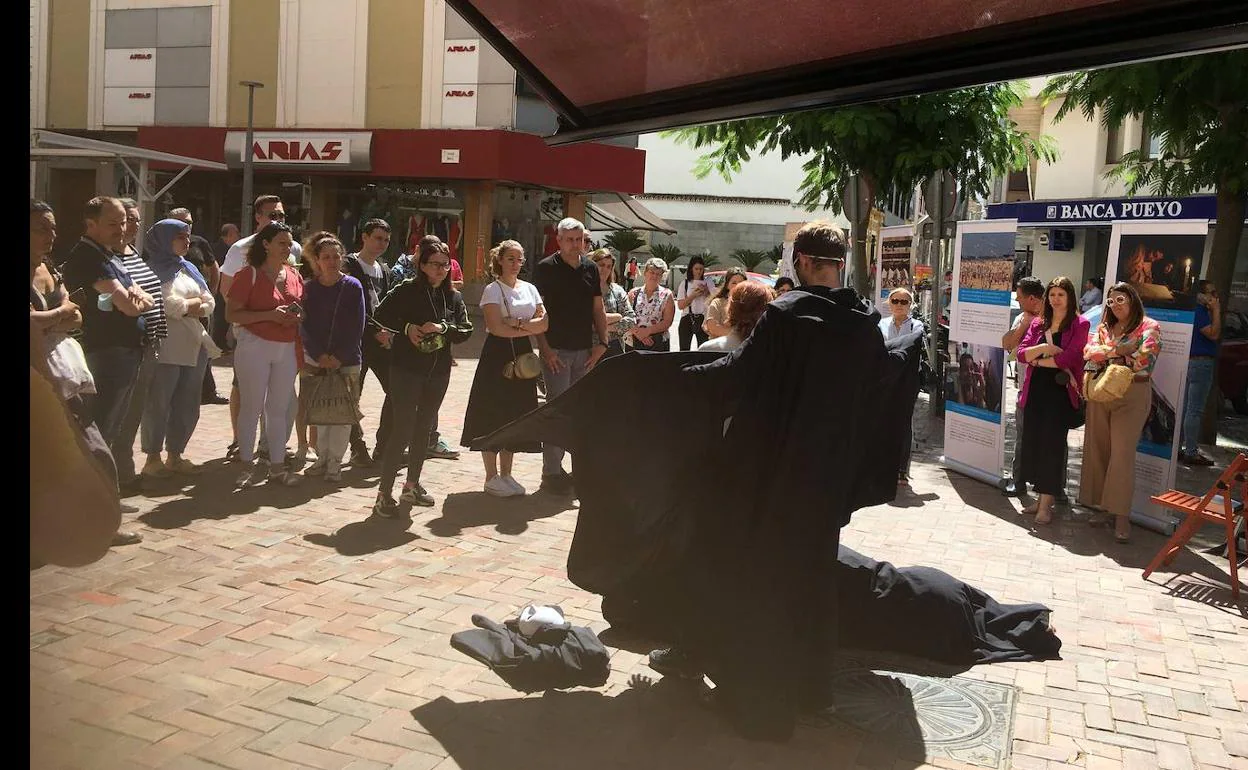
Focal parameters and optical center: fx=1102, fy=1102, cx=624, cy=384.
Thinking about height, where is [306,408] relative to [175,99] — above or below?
below

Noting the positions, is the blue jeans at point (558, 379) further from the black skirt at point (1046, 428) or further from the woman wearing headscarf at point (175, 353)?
the black skirt at point (1046, 428)

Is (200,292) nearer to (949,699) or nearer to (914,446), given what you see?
(949,699)

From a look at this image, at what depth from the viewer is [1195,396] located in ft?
38.9

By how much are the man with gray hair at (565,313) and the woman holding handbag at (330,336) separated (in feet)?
4.58

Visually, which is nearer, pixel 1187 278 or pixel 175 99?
pixel 1187 278

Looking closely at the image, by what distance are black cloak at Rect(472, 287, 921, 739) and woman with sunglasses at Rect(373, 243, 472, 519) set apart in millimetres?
3239

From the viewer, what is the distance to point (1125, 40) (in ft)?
6.04

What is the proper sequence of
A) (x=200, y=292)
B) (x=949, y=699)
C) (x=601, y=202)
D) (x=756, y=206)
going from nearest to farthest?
(x=949, y=699) → (x=200, y=292) → (x=601, y=202) → (x=756, y=206)

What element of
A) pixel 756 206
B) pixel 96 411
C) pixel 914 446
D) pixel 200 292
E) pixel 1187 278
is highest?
pixel 756 206

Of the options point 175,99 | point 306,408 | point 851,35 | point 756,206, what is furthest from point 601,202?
point 851,35

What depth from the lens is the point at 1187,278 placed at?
8414 millimetres

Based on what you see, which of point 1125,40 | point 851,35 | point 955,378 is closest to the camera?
point 1125,40

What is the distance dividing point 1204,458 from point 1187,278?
14.3 ft

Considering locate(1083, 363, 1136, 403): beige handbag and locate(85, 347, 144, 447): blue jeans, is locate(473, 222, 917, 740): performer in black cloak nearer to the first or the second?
locate(85, 347, 144, 447): blue jeans
